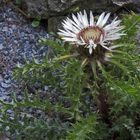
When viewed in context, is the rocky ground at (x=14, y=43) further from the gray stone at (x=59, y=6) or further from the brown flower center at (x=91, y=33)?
the brown flower center at (x=91, y=33)

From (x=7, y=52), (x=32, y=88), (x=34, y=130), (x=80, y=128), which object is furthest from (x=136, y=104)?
(x=7, y=52)

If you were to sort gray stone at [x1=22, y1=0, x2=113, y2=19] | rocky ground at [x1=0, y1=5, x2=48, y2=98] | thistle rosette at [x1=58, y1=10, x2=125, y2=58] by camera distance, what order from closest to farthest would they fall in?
1. thistle rosette at [x1=58, y1=10, x2=125, y2=58]
2. rocky ground at [x1=0, y1=5, x2=48, y2=98]
3. gray stone at [x1=22, y1=0, x2=113, y2=19]

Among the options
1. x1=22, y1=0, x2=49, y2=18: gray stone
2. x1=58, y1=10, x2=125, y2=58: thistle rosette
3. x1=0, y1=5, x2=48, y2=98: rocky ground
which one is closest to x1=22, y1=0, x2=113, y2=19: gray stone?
x1=22, y1=0, x2=49, y2=18: gray stone

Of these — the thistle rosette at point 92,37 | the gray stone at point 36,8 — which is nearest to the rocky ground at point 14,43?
the gray stone at point 36,8

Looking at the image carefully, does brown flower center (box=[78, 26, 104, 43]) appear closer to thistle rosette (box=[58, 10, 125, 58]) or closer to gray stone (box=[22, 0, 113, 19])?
thistle rosette (box=[58, 10, 125, 58])

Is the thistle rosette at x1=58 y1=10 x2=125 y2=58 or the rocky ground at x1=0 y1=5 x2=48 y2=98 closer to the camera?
the thistle rosette at x1=58 y1=10 x2=125 y2=58

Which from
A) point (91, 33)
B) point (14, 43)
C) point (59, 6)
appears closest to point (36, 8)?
point (59, 6)

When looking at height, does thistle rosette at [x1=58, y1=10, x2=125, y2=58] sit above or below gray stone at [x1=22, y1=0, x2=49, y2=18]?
below
